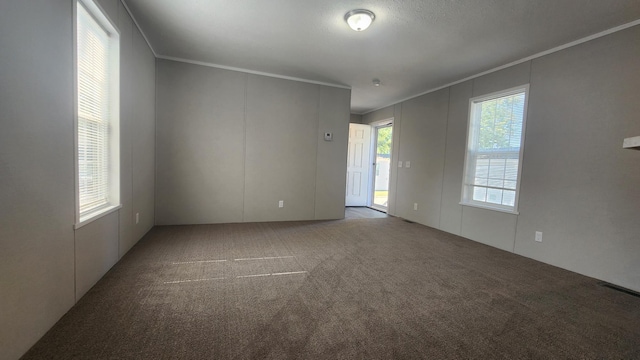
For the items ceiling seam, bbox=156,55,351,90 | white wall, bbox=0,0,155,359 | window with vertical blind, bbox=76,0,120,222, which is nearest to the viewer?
white wall, bbox=0,0,155,359

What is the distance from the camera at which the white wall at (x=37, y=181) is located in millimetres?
1270

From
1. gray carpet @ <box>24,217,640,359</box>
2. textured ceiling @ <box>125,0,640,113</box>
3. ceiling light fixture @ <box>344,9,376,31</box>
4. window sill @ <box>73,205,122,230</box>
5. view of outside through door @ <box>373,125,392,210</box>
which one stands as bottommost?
gray carpet @ <box>24,217,640,359</box>

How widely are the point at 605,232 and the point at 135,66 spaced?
17.6 ft

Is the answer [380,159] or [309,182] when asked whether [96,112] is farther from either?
[380,159]

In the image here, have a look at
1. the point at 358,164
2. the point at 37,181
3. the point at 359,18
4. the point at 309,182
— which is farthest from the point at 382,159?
the point at 37,181

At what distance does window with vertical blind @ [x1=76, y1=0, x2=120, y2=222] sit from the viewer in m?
2.02

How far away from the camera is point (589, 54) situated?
287 centimetres

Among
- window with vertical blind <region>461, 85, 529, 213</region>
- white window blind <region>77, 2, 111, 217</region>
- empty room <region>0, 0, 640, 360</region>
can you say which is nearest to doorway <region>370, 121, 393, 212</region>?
empty room <region>0, 0, 640, 360</region>

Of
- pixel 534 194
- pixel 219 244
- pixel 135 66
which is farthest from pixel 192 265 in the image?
pixel 534 194

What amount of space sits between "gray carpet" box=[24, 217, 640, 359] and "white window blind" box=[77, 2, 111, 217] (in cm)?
78

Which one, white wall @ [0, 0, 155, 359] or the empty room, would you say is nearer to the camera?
white wall @ [0, 0, 155, 359]

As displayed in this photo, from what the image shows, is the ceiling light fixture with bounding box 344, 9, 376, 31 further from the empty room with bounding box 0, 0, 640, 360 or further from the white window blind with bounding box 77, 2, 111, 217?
the white window blind with bounding box 77, 2, 111, 217

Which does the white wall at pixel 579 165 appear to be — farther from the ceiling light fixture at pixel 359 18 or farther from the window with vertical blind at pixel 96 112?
the window with vertical blind at pixel 96 112

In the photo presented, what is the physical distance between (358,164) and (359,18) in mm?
4392
